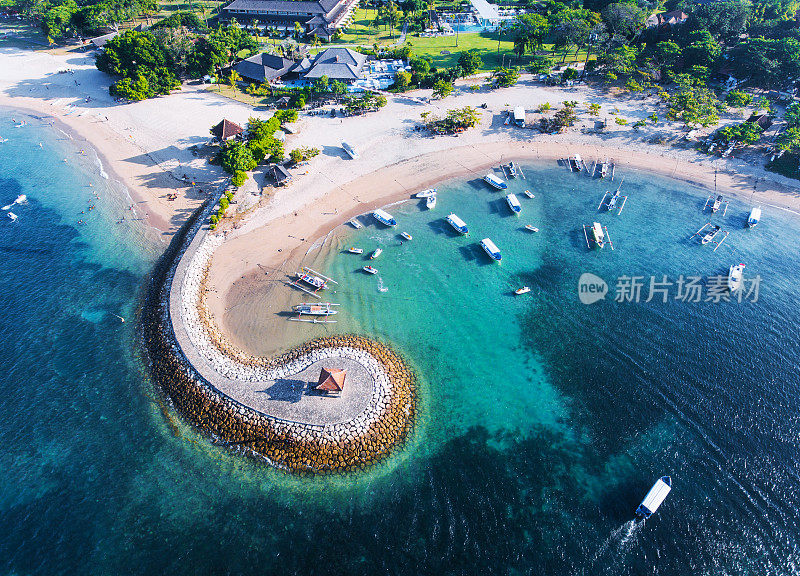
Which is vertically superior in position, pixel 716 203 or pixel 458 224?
pixel 716 203

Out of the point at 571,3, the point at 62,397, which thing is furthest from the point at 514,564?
the point at 571,3

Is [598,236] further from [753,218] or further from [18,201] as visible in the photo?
[18,201]

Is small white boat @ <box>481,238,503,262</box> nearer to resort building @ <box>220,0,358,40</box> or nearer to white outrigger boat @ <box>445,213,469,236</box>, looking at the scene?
white outrigger boat @ <box>445,213,469,236</box>

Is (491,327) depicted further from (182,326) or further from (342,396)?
(182,326)

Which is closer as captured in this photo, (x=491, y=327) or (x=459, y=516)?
(x=459, y=516)

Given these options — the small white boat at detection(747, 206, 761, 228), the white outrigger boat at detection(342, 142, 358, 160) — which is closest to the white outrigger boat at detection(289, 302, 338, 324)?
the white outrigger boat at detection(342, 142, 358, 160)

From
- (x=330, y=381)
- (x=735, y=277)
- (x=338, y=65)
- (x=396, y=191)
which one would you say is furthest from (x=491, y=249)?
(x=338, y=65)
